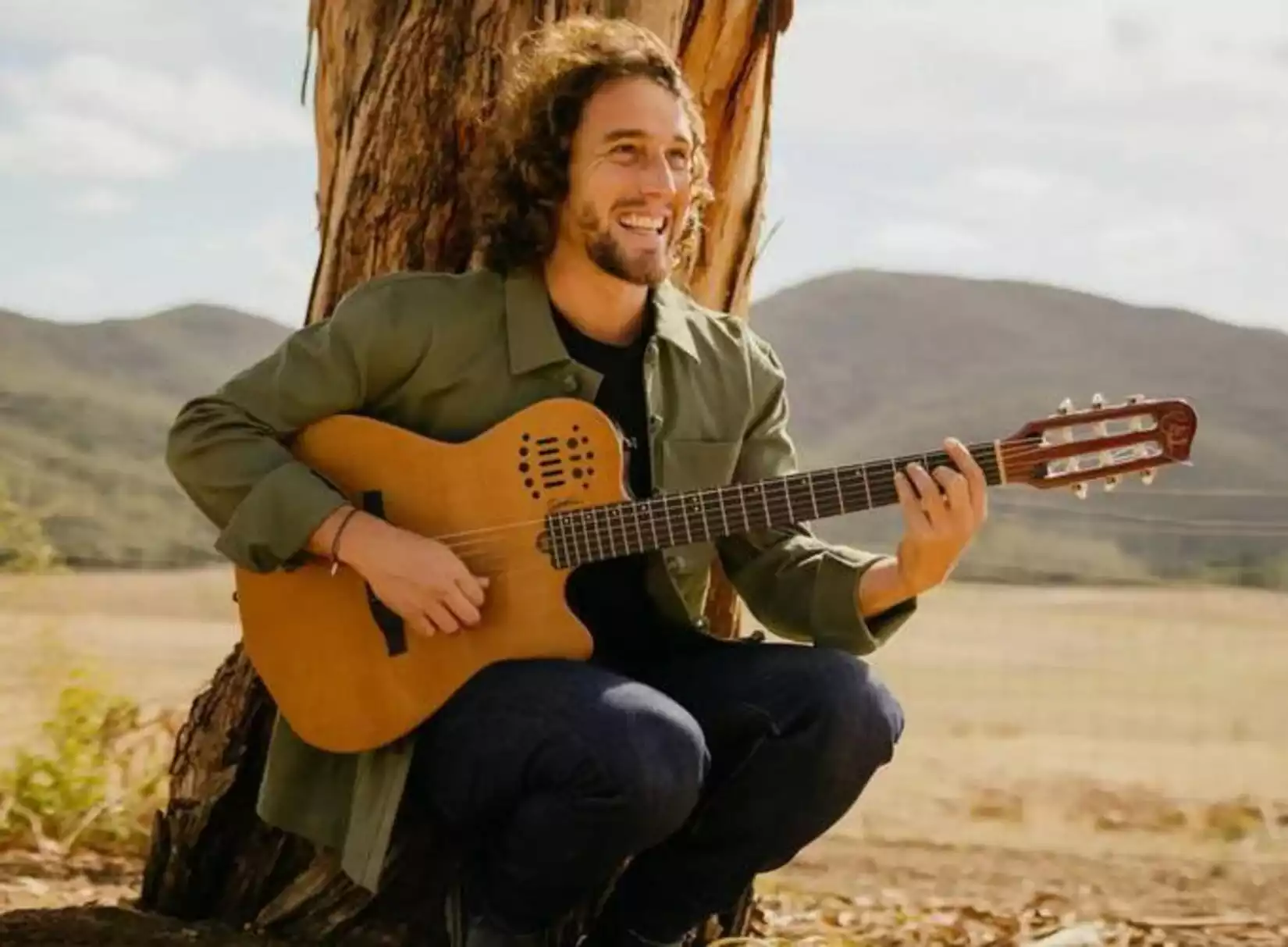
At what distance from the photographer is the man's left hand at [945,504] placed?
8.93 ft

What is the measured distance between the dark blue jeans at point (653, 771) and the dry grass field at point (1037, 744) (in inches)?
51.6

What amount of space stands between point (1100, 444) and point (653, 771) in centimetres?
83

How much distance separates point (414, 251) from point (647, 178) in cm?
67

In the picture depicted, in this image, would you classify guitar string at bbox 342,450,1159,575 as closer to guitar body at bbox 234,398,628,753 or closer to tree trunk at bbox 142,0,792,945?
guitar body at bbox 234,398,628,753

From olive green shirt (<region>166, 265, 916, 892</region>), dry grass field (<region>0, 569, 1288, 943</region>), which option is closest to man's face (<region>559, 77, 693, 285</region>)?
olive green shirt (<region>166, 265, 916, 892</region>)

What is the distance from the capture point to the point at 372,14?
12.1ft

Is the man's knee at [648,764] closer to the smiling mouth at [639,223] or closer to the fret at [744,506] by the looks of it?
the fret at [744,506]

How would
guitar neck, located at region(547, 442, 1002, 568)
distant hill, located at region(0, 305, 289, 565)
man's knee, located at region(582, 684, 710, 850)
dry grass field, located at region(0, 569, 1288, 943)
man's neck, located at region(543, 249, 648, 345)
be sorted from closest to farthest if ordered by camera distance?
man's knee, located at region(582, 684, 710, 850)
guitar neck, located at region(547, 442, 1002, 568)
man's neck, located at region(543, 249, 648, 345)
dry grass field, located at region(0, 569, 1288, 943)
distant hill, located at region(0, 305, 289, 565)

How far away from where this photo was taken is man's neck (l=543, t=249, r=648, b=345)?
3.11 metres

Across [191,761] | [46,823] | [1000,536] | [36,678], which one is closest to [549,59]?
[191,761]

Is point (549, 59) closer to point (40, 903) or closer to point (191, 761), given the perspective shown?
point (191, 761)

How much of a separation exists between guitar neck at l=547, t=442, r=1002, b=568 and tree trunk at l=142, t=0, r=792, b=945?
2.52 ft

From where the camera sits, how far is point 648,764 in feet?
8.82

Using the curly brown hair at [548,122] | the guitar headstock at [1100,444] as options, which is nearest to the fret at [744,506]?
the guitar headstock at [1100,444]
